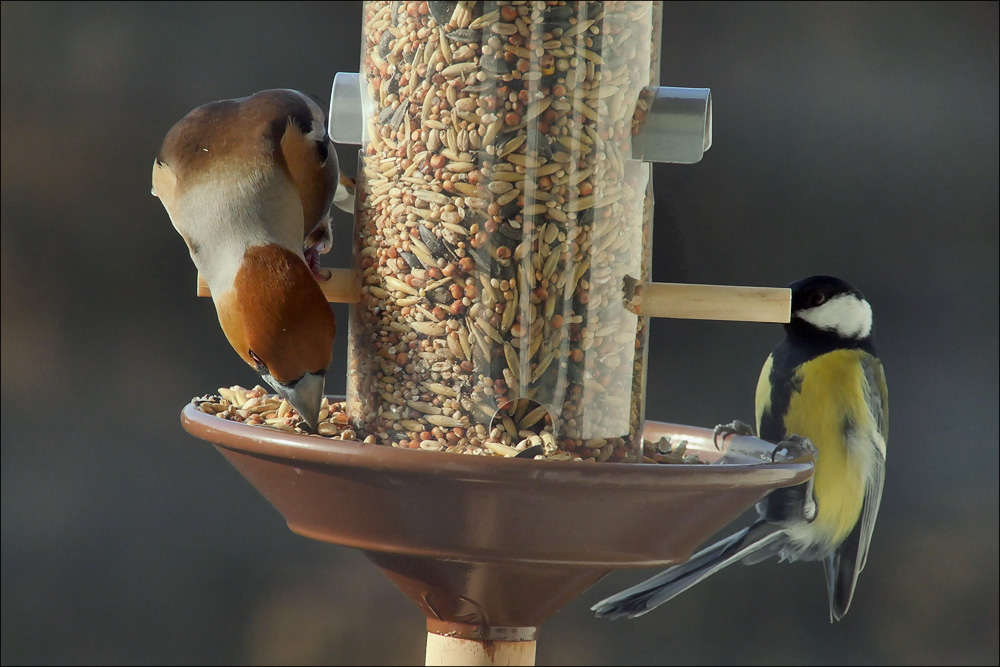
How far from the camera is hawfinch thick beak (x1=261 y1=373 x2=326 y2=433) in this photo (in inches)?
52.7

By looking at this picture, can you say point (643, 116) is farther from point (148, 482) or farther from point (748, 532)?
point (148, 482)

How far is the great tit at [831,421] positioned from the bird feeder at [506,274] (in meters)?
1.18

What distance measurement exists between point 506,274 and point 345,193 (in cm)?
59

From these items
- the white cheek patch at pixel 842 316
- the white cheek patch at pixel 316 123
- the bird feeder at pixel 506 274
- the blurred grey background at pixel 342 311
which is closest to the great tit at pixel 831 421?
the white cheek patch at pixel 842 316

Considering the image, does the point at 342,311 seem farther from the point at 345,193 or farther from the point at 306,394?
the point at 306,394

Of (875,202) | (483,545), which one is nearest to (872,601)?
(875,202)

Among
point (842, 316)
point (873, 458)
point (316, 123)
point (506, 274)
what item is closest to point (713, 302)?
point (506, 274)

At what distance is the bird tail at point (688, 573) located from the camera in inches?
78.2

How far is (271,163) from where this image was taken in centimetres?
161

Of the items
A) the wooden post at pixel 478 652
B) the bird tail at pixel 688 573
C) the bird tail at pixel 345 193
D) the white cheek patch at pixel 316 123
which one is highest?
the white cheek patch at pixel 316 123

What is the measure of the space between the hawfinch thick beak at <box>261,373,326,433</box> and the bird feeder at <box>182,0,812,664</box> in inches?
3.2

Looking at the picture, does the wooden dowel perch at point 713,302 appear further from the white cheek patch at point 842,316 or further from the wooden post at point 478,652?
the white cheek patch at point 842,316

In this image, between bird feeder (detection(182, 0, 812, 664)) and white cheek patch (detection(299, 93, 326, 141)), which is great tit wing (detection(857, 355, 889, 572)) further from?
white cheek patch (detection(299, 93, 326, 141))

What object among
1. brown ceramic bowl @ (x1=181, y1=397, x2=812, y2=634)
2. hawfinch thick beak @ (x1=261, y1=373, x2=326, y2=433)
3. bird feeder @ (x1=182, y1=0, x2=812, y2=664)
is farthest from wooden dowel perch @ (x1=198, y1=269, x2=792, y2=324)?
hawfinch thick beak @ (x1=261, y1=373, x2=326, y2=433)
